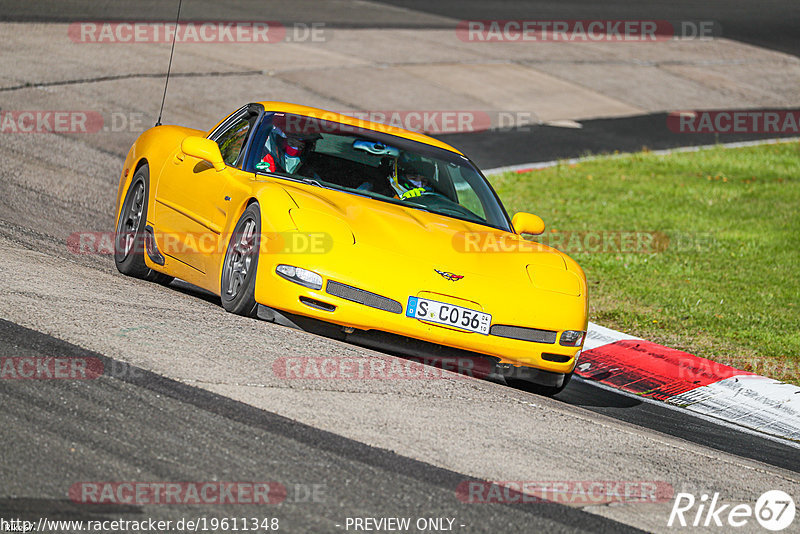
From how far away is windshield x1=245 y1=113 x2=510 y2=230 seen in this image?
7.93 m

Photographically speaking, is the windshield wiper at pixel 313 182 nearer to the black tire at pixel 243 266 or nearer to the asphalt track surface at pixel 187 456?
the black tire at pixel 243 266

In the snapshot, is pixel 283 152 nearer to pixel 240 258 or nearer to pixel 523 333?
pixel 240 258

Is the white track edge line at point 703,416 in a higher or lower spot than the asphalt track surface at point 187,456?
lower

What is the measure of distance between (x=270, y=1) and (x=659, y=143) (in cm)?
1282

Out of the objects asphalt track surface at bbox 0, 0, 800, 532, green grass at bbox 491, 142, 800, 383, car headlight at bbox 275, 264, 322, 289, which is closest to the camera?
asphalt track surface at bbox 0, 0, 800, 532

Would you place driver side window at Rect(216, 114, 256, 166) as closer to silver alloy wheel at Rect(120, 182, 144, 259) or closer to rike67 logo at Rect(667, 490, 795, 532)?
silver alloy wheel at Rect(120, 182, 144, 259)

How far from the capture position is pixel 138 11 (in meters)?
24.0

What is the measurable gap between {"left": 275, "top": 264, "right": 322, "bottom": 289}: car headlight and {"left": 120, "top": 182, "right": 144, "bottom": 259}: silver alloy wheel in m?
2.40

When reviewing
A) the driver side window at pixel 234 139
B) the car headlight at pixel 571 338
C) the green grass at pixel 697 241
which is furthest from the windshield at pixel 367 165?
the green grass at pixel 697 241

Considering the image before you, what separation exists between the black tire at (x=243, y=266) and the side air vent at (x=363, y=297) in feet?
1.71

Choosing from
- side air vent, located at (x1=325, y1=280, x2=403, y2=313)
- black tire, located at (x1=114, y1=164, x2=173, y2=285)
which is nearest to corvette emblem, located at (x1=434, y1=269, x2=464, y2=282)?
side air vent, located at (x1=325, y1=280, x2=403, y2=313)

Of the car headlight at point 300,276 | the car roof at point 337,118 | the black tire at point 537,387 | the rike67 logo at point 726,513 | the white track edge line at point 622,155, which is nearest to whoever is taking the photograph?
the rike67 logo at point 726,513

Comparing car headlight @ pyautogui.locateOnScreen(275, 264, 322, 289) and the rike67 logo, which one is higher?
car headlight @ pyautogui.locateOnScreen(275, 264, 322, 289)

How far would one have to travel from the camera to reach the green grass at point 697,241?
10086 mm
